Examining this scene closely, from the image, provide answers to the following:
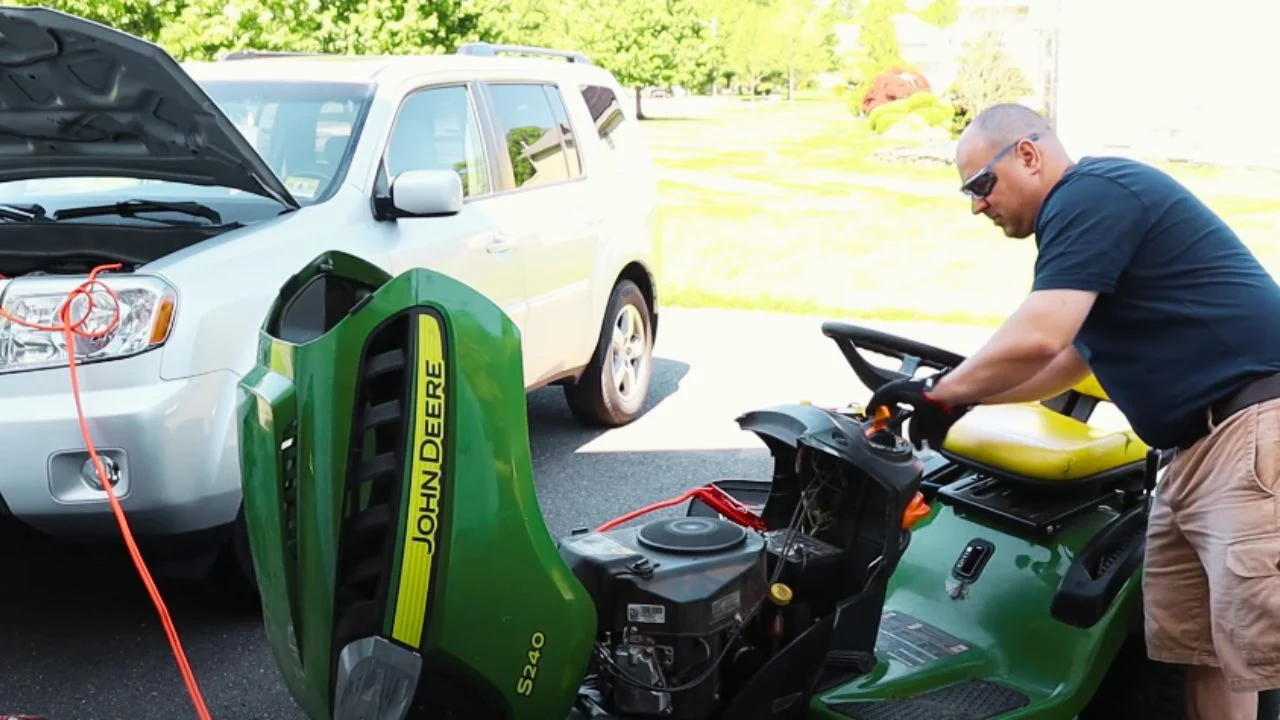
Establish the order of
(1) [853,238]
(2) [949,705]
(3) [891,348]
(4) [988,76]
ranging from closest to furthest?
1. (2) [949,705]
2. (3) [891,348]
3. (1) [853,238]
4. (4) [988,76]

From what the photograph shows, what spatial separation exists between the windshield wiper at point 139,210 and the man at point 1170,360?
2756 mm

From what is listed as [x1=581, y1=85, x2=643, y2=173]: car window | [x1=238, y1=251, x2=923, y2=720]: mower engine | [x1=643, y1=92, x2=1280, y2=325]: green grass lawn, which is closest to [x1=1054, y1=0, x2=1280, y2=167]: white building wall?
[x1=643, y1=92, x2=1280, y2=325]: green grass lawn

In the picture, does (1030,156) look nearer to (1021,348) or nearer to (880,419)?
(1021,348)

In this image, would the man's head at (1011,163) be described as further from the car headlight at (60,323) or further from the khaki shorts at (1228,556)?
the car headlight at (60,323)

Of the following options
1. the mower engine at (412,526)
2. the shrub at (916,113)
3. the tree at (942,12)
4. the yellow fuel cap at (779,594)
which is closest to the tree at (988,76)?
the shrub at (916,113)

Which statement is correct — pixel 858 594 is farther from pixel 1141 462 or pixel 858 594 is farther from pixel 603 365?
pixel 603 365

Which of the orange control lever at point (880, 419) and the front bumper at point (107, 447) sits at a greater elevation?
the orange control lever at point (880, 419)

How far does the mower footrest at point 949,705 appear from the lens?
3.09 m

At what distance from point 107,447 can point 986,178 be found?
8.61 feet

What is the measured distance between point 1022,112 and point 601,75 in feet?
14.9

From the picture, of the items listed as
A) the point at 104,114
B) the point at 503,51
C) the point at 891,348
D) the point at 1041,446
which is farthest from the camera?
the point at 503,51

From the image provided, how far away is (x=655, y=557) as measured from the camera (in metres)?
2.62

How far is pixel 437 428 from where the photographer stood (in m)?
2.08

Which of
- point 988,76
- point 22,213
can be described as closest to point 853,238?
point 22,213
